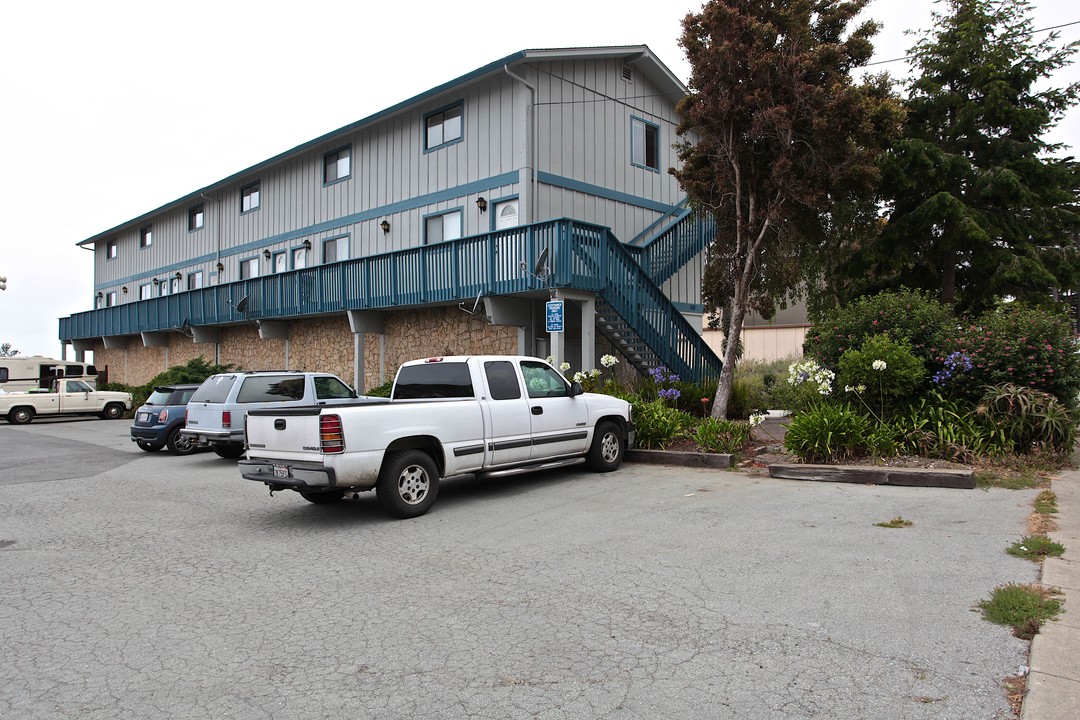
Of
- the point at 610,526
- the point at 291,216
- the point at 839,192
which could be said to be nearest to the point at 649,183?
the point at 839,192

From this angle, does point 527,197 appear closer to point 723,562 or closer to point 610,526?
point 610,526

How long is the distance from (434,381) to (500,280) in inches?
267

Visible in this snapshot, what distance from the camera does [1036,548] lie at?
593 centimetres

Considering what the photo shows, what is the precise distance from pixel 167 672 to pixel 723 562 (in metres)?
3.92

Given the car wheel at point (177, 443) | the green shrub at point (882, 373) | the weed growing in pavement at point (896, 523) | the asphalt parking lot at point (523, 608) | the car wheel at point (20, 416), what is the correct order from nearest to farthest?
the asphalt parking lot at point (523, 608) → the weed growing in pavement at point (896, 523) → the green shrub at point (882, 373) → the car wheel at point (177, 443) → the car wheel at point (20, 416)

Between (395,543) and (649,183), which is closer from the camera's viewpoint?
(395,543)

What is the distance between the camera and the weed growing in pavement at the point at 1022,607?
4.36 metres

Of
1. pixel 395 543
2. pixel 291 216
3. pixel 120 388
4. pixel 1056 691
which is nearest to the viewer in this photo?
pixel 1056 691

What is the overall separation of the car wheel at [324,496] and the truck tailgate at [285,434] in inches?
26.3

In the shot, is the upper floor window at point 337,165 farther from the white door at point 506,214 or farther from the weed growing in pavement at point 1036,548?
the weed growing in pavement at point 1036,548

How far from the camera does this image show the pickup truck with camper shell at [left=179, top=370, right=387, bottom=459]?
13.4m

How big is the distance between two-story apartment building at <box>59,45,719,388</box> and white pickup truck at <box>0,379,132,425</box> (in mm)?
4819

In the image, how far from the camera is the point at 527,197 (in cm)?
1759

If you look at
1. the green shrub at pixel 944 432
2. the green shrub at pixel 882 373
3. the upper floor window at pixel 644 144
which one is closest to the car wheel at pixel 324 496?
the green shrub at pixel 882 373
